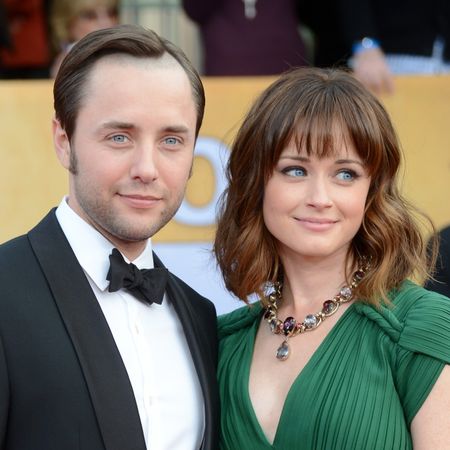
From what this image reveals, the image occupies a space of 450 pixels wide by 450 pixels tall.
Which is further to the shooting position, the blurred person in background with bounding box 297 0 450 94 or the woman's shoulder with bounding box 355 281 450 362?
the blurred person in background with bounding box 297 0 450 94

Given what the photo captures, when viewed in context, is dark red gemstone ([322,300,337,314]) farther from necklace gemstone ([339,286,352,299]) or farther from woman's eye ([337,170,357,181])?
woman's eye ([337,170,357,181])

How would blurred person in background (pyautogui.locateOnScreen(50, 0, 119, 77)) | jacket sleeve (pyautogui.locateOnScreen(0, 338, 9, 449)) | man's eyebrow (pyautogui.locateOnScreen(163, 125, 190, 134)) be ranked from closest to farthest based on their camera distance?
jacket sleeve (pyautogui.locateOnScreen(0, 338, 9, 449)) < man's eyebrow (pyautogui.locateOnScreen(163, 125, 190, 134)) < blurred person in background (pyautogui.locateOnScreen(50, 0, 119, 77))

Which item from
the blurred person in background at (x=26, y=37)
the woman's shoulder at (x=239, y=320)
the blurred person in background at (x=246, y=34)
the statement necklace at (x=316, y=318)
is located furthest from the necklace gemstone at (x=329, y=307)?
the blurred person in background at (x=26, y=37)

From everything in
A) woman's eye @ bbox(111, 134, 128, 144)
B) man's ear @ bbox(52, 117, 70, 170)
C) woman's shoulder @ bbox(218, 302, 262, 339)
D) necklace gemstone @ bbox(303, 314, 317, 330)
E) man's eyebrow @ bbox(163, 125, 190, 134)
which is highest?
man's eyebrow @ bbox(163, 125, 190, 134)

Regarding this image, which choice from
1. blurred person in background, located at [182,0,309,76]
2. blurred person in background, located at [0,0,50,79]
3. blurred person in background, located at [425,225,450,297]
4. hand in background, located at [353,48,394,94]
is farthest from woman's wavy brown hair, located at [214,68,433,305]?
blurred person in background, located at [0,0,50,79]

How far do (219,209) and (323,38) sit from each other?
2039 millimetres

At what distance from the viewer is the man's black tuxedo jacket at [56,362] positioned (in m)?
2.50

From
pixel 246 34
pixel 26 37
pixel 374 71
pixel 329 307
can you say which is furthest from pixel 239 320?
pixel 26 37

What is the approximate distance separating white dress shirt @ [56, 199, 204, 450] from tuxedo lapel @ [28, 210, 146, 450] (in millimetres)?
59

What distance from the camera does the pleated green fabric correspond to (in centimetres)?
271

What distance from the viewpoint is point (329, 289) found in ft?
9.94

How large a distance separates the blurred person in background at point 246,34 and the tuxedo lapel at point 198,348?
2086mm

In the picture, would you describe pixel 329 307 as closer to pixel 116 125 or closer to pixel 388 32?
pixel 116 125

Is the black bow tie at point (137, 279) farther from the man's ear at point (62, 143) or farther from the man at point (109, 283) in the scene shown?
the man's ear at point (62, 143)
